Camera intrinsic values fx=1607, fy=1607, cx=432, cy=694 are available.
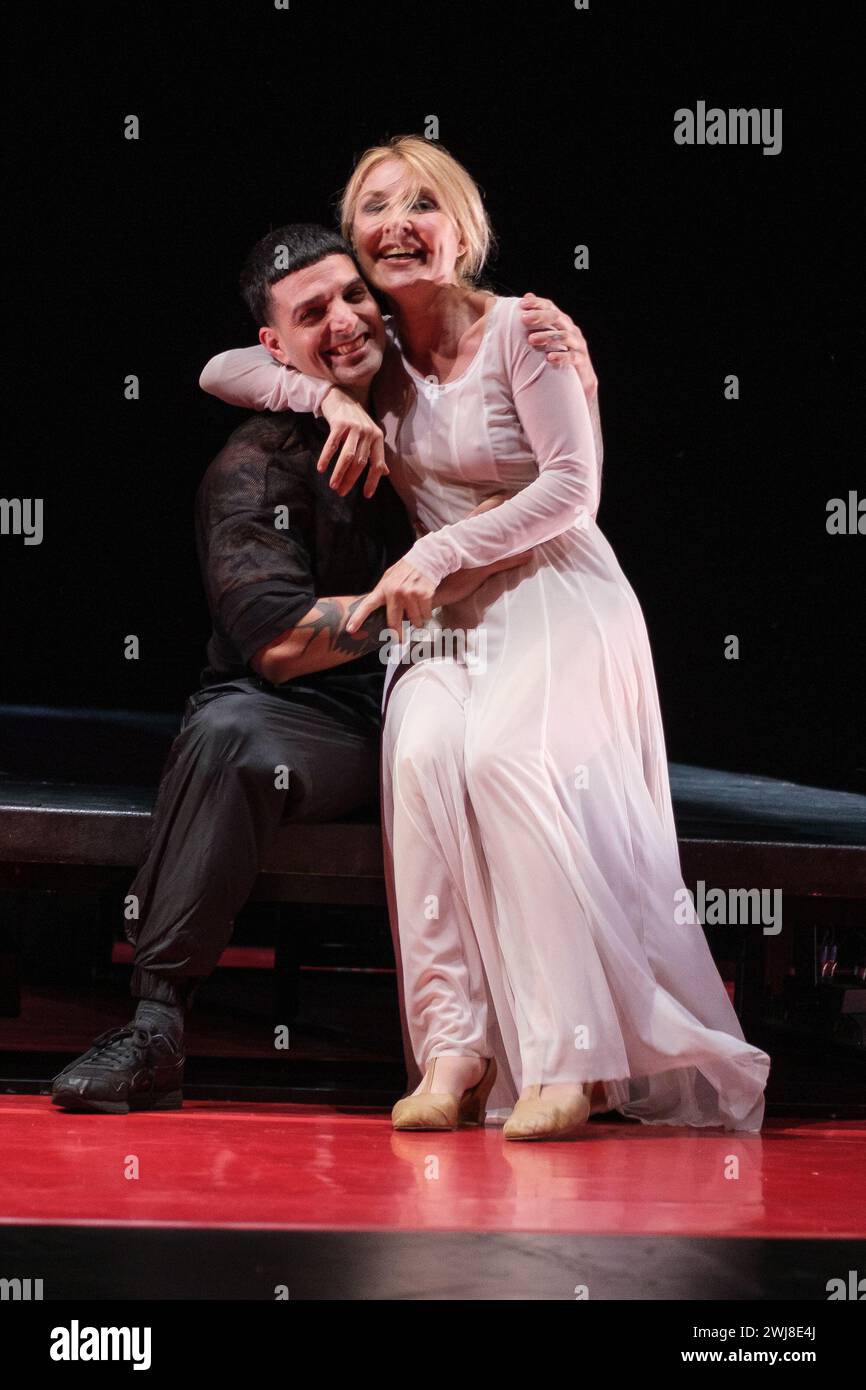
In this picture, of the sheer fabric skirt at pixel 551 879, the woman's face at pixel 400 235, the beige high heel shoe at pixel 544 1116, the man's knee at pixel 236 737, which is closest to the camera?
the beige high heel shoe at pixel 544 1116

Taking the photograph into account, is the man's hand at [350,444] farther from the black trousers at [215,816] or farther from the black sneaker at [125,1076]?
the black sneaker at [125,1076]

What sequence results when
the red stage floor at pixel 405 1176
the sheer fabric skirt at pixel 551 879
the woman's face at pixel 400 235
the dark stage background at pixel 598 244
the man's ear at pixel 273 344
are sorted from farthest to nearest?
1. the dark stage background at pixel 598 244
2. the man's ear at pixel 273 344
3. the woman's face at pixel 400 235
4. the sheer fabric skirt at pixel 551 879
5. the red stage floor at pixel 405 1176

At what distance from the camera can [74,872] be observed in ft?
8.07

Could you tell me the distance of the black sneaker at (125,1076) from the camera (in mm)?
2150

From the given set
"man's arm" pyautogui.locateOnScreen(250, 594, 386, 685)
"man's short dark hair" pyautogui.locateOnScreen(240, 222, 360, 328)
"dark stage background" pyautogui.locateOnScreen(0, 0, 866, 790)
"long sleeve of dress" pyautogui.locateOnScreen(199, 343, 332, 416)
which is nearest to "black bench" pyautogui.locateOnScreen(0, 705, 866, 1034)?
"man's arm" pyautogui.locateOnScreen(250, 594, 386, 685)

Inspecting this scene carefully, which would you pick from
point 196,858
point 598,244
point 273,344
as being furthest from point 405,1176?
point 598,244

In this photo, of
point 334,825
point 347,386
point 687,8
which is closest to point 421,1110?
point 334,825

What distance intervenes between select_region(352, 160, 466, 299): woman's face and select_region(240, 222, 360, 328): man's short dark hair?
0.05 metres

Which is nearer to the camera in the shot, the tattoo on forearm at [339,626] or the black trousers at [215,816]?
the black trousers at [215,816]

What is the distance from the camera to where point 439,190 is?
7.91 feet

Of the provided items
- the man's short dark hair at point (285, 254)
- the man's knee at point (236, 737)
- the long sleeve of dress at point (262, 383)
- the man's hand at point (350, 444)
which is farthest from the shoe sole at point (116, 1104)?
the man's short dark hair at point (285, 254)

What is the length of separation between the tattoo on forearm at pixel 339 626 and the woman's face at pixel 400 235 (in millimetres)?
483

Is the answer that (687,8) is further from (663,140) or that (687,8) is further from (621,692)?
(621,692)

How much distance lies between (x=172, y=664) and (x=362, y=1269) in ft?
9.73
